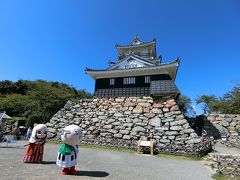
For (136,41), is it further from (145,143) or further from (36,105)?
(145,143)

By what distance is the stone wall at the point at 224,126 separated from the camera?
17.3 meters

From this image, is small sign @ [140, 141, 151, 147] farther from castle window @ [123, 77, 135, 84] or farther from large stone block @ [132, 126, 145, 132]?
castle window @ [123, 77, 135, 84]

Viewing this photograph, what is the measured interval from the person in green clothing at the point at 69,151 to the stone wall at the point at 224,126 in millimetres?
15932

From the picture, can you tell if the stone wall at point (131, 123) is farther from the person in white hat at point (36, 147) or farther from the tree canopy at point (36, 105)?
the person in white hat at point (36, 147)

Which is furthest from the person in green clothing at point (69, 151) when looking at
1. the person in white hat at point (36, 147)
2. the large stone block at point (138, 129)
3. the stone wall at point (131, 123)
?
the large stone block at point (138, 129)

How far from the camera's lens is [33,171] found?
19.8 feet

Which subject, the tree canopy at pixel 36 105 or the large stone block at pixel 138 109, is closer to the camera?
the large stone block at pixel 138 109

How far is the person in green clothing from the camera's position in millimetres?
6020

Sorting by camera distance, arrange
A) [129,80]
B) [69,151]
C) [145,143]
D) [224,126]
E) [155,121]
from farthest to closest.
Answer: [129,80] → [224,126] → [155,121] → [145,143] → [69,151]

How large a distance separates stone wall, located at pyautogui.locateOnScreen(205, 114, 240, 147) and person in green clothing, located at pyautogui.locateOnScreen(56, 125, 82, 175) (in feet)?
52.3

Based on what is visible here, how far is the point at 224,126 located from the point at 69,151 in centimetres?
1724

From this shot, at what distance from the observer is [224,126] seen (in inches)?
713

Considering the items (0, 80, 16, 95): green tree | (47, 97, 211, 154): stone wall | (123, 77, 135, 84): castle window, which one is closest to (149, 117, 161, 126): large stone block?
(47, 97, 211, 154): stone wall

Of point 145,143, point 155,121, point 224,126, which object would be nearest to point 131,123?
point 155,121
